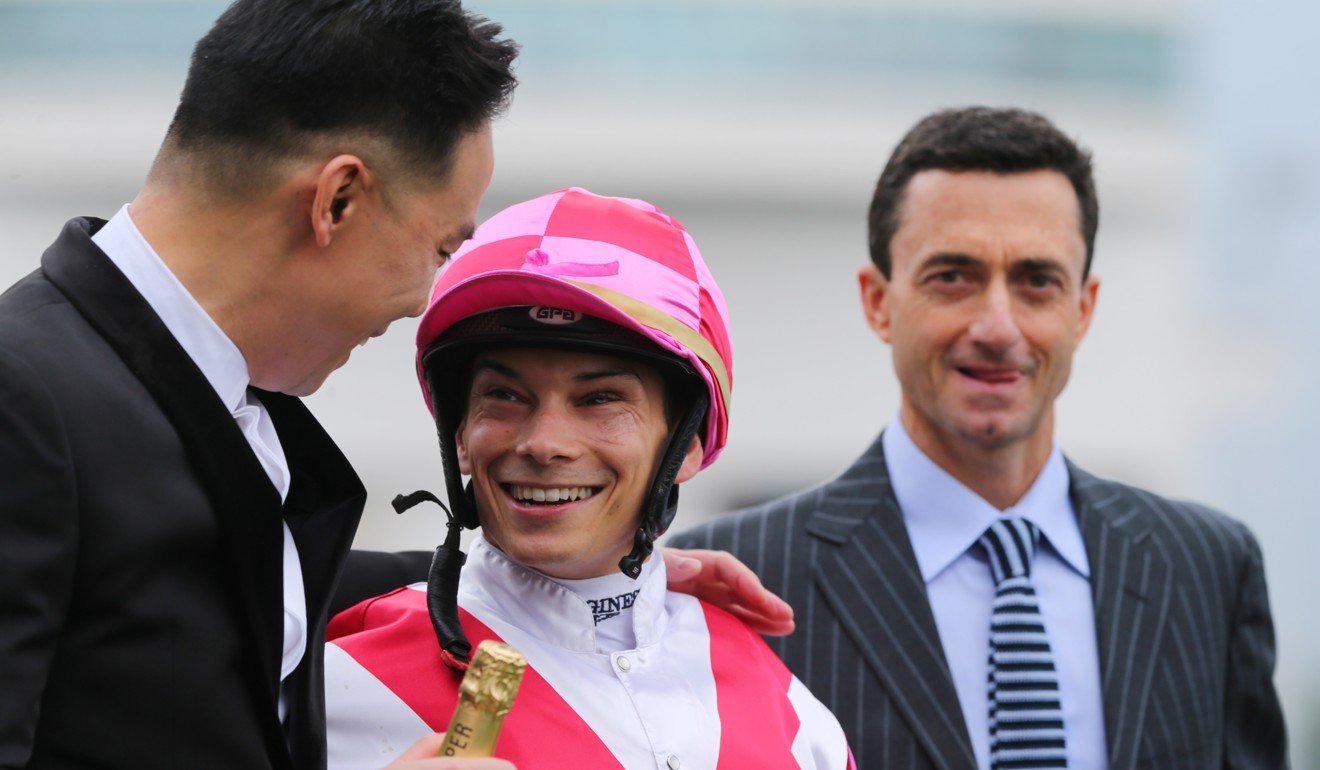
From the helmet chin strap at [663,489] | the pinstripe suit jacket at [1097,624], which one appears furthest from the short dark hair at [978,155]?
the helmet chin strap at [663,489]

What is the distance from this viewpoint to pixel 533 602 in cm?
268

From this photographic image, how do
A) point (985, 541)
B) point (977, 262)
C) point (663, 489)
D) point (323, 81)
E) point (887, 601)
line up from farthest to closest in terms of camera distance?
point (977, 262), point (985, 541), point (887, 601), point (663, 489), point (323, 81)

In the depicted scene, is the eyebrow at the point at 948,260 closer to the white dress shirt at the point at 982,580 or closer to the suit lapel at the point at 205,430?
the white dress shirt at the point at 982,580

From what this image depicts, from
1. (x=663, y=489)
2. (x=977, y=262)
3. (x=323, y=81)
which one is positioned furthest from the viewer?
(x=977, y=262)

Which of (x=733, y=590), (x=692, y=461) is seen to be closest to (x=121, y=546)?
(x=692, y=461)

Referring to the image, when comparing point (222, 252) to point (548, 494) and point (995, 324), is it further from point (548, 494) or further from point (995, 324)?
point (995, 324)

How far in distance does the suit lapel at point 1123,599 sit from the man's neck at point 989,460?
141 millimetres

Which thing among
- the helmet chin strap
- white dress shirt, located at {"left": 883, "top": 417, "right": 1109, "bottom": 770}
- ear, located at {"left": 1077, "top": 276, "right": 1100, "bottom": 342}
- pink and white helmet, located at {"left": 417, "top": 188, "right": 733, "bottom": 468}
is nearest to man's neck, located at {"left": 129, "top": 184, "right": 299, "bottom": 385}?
pink and white helmet, located at {"left": 417, "top": 188, "right": 733, "bottom": 468}

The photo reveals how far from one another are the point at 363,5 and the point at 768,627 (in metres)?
1.30

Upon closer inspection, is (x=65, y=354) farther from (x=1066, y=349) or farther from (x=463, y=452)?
(x=1066, y=349)

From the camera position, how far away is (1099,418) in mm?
19500

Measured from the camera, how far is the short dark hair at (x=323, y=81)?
226cm

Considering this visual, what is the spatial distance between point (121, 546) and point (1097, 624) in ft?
7.07

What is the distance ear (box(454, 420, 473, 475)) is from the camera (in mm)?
2738
